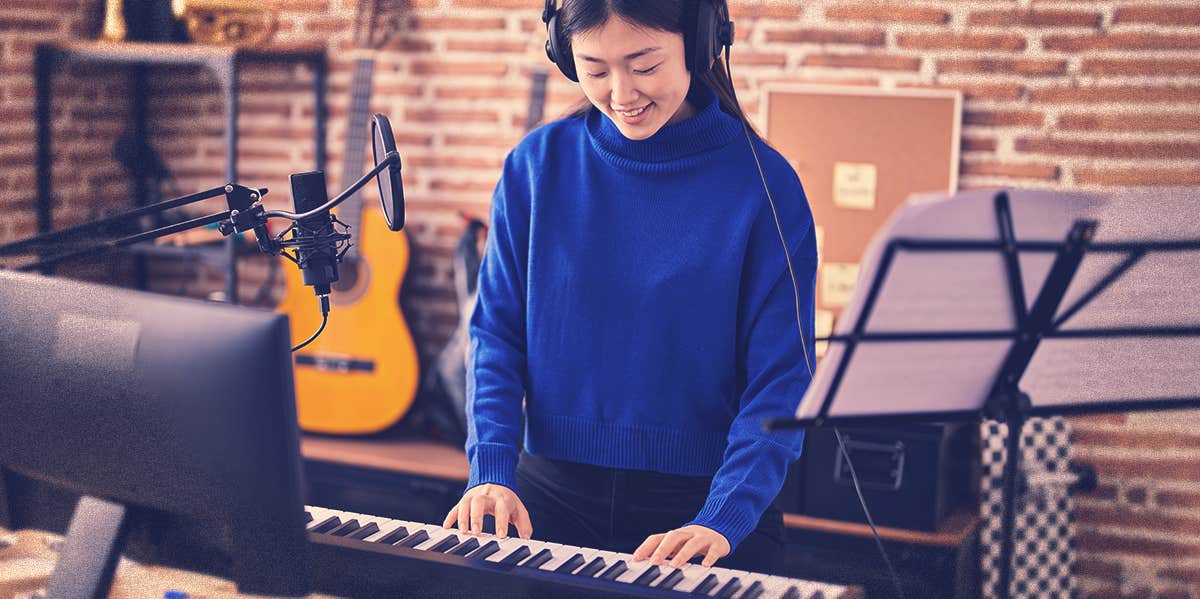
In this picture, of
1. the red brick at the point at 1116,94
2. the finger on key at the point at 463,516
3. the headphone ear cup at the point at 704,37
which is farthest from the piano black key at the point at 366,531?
the red brick at the point at 1116,94

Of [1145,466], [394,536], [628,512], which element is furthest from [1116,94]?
[394,536]

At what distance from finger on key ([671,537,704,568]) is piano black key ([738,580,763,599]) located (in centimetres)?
9

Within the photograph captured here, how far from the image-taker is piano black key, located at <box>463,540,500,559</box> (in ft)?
4.61

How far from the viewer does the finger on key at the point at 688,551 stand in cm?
141

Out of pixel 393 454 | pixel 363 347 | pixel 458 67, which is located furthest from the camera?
pixel 458 67

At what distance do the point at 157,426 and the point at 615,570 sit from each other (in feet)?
1.87

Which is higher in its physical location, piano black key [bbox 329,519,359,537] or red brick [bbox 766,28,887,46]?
red brick [bbox 766,28,887,46]

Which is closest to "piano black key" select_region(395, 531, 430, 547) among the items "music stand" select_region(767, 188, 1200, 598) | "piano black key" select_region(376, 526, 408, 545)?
"piano black key" select_region(376, 526, 408, 545)

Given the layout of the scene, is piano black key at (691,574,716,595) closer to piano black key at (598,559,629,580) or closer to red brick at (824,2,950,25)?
piano black key at (598,559,629,580)

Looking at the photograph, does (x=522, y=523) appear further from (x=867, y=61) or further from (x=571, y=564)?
(x=867, y=61)

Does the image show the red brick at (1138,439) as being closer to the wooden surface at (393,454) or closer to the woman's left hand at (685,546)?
the wooden surface at (393,454)

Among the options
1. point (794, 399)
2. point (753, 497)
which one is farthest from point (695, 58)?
point (753, 497)

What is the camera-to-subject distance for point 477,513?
5.09ft

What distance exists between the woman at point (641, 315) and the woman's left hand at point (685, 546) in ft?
0.13
